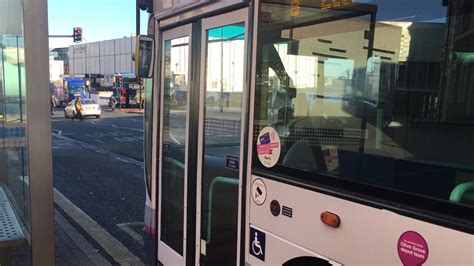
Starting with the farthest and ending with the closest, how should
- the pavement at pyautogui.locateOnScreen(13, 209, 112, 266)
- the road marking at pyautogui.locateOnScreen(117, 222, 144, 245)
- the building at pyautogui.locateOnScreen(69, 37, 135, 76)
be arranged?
the building at pyautogui.locateOnScreen(69, 37, 135, 76) < the road marking at pyautogui.locateOnScreen(117, 222, 144, 245) < the pavement at pyautogui.locateOnScreen(13, 209, 112, 266)

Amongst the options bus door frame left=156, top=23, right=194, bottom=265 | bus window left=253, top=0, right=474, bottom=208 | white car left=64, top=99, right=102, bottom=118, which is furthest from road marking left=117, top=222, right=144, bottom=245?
white car left=64, top=99, right=102, bottom=118

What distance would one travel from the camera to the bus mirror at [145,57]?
361 centimetres

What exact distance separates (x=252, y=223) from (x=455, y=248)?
1218mm

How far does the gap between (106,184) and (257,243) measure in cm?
696

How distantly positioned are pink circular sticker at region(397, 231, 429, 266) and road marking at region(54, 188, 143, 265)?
367cm

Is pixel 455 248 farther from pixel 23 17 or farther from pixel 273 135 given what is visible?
pixel 23 17

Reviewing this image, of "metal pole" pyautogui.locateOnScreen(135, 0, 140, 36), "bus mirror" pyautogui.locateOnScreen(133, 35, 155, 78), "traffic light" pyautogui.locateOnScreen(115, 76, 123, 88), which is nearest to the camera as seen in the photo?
"bus mirror" pyautogui.locateOnScreen(133, 35, 155, 78)

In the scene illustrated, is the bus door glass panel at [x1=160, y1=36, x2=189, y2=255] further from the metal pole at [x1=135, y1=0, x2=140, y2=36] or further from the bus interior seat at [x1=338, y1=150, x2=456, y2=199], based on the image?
the bus interior seat at [x1=338, y1=150, x2=456, y2=199]

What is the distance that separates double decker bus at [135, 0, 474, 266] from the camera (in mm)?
1752

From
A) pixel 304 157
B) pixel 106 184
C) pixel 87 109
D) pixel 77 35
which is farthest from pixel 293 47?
pixel 77 35

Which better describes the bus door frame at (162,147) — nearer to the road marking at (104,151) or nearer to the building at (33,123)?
the building at (33,123)

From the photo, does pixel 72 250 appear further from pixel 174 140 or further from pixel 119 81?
pixel 119 81

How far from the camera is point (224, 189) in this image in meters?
2.97

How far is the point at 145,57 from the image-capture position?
12.0 ft
